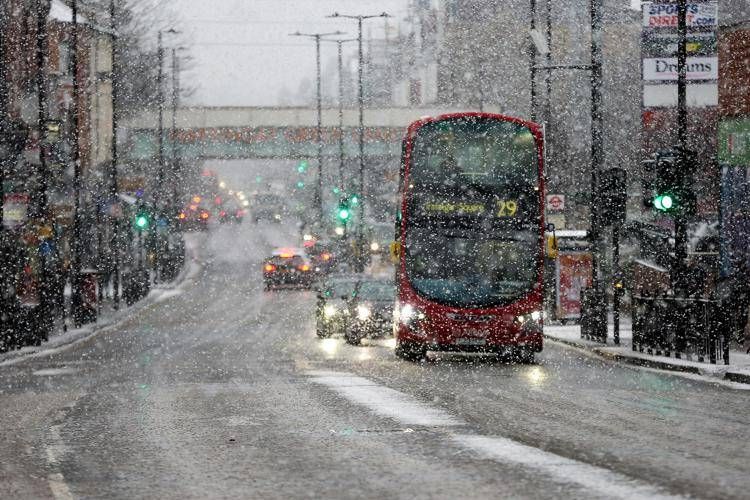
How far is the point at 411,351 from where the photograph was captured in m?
25.1

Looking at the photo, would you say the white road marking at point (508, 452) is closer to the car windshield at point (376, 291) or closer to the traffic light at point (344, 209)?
the car windshield at point (376, 291)

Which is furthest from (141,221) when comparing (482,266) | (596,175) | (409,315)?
(482,266)

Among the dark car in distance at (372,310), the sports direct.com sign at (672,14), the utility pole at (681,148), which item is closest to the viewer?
the utility pole at (681,148)

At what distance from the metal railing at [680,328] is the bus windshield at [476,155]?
9.99 ft

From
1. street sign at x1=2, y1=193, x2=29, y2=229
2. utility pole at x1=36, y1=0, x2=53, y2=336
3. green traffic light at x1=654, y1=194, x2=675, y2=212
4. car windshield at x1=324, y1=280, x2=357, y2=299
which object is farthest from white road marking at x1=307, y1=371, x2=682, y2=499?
street sign at x1=2, y1=193, x2=29, y2=229

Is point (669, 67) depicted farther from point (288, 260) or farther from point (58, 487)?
point (58, 487)

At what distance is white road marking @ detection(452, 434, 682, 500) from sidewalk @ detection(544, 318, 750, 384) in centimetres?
841

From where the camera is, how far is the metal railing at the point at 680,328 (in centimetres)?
2172

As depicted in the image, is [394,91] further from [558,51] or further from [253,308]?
[253,308]

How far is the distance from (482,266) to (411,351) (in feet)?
6.37

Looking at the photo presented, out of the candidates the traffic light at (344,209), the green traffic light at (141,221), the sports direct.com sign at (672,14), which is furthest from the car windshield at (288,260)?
the sports direct.com sign at (672,14)

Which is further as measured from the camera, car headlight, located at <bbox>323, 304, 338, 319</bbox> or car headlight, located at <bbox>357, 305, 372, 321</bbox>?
car headlight, located at <bbox>323, 304, 338, 319</bbox>

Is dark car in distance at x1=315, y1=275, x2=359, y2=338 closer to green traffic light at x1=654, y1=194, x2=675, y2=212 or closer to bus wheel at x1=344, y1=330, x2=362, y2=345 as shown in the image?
bus wheel at x1=344, y1=330, x2=362, y2=345

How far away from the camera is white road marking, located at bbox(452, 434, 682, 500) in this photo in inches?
347
